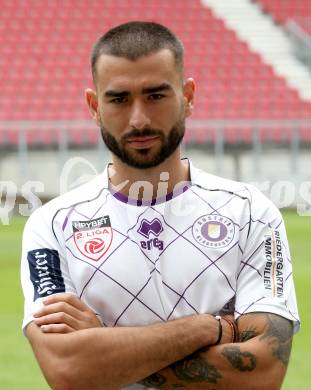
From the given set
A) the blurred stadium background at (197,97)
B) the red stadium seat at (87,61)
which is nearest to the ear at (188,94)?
the blurred stadium background at (197,97)

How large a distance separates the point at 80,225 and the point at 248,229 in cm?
47

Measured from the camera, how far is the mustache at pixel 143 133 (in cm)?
258

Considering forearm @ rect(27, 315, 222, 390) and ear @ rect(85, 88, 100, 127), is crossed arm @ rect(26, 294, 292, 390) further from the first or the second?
ear @ rect(85, 88, 100, 127)

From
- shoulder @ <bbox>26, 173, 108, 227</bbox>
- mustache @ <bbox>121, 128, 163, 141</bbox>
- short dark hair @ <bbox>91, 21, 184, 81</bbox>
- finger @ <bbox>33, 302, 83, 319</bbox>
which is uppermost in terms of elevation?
short dark hair @ <bbox>91, 21, 184, 81</bbox>

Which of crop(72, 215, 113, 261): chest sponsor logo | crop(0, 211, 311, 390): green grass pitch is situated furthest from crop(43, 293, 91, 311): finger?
crop(0, 211, 311, 390): green grass pitch

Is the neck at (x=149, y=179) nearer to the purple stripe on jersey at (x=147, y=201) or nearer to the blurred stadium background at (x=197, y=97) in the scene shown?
the purple stripe on jersey at (x=147, y=201)

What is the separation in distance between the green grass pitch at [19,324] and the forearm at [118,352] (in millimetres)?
3213

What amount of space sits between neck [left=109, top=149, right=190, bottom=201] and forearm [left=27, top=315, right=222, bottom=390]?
0.37 m

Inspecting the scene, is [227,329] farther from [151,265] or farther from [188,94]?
[188,94]

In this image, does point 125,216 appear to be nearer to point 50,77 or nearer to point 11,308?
point 11,308

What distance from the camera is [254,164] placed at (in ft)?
51.1

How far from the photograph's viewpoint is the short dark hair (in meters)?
2.61

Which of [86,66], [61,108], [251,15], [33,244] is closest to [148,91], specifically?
[33,244]

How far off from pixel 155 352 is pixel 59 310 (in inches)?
11.3
